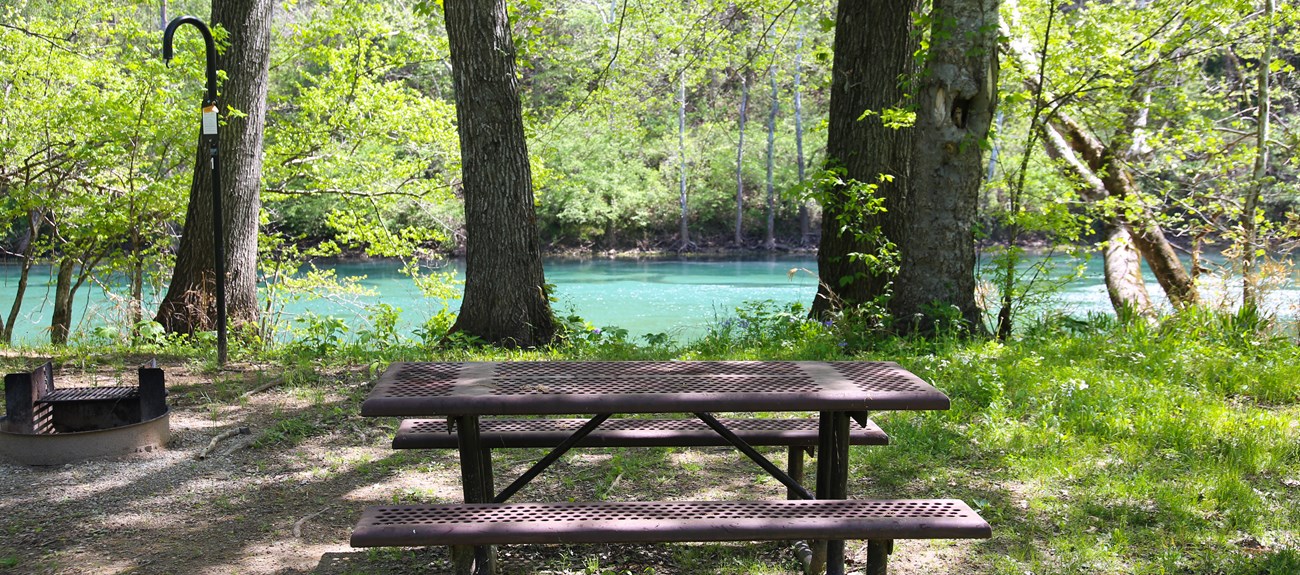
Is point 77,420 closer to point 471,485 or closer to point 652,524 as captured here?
point 471,485

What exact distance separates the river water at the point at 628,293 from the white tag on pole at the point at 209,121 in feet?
14.4

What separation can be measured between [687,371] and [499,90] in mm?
4527

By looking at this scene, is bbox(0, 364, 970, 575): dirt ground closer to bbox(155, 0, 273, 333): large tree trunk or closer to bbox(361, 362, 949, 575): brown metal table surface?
bbox(361, 362, 949, 575): brown metal table surface

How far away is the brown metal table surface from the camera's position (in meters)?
2.56

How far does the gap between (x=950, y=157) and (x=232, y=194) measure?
647 centimetres

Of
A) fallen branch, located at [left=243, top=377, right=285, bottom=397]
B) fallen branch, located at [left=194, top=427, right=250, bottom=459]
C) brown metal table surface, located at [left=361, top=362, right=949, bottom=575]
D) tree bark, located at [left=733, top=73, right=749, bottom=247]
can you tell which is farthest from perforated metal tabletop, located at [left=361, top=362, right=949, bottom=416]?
tree bark, located at [left=733, top=73, right=749, bottom=247]

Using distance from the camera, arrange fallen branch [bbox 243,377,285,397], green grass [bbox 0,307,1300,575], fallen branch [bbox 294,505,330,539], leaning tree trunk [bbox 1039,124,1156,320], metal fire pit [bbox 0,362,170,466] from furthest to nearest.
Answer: leaning tree trunk [bbox 1039,124,1156,320] → fallen branch [bbox 243,377,285,397] → metal fire pit [bbox 0,362,170,466] → fallen branch [bbox 294,505,330,539] → green grass [bbox 0,307,1300,575]

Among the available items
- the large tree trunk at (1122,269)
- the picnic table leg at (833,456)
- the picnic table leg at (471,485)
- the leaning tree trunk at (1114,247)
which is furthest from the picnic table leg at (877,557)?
the large tree trunk at (1122,269)

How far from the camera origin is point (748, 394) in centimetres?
262

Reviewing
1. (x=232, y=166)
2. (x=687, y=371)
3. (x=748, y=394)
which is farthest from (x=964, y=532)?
(x=232, y=166)

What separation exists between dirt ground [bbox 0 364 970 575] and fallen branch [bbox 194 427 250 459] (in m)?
0.04

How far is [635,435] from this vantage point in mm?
3318

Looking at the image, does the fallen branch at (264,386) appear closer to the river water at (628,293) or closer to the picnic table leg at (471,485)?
the picnic table leg at (471,485)

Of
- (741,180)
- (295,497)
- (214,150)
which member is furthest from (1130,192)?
(741,180)
